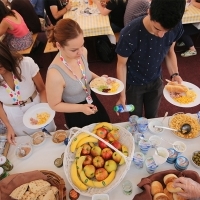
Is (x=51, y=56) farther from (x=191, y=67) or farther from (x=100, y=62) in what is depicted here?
(x=191, y=67)

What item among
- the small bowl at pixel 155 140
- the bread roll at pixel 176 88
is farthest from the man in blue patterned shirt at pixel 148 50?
the small bowl at pixel 155 140

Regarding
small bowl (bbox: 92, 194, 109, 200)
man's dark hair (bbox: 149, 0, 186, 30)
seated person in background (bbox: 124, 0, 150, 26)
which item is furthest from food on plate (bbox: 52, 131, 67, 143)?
seated person in background (bbox: 124, 0, 150, 26)

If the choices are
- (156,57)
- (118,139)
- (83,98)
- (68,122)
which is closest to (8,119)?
(68,122)

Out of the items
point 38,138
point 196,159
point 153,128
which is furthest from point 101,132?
point 196,159

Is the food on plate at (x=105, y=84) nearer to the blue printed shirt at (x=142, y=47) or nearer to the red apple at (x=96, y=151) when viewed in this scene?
the blue printed shirt at (x=142, y=47)

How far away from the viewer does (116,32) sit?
3.55 meters

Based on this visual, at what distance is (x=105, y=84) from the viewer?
1746 mm

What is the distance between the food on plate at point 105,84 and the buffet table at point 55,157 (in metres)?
0.32

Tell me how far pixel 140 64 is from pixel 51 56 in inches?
107

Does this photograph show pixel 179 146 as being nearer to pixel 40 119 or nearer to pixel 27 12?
pixel 40 119

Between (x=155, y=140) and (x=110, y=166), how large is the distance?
41 centimetres

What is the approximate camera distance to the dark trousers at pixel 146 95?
1844mm

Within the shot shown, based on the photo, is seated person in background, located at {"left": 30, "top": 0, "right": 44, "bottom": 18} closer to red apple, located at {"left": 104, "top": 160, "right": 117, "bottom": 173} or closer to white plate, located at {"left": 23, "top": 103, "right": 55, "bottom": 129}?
white plate, located at {"left": 23, "top": 103, "right": 55, "bottom": 129}

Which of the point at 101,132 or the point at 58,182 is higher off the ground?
the point at 101,132
